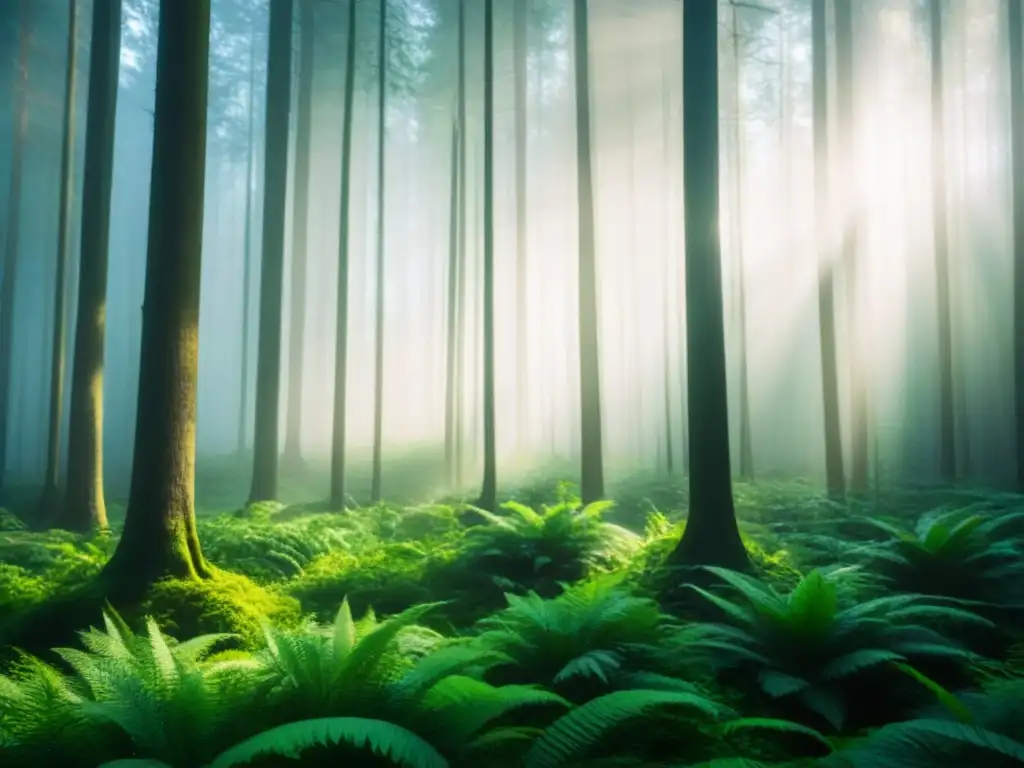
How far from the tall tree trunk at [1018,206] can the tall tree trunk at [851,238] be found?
3293mm

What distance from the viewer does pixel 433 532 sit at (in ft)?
41.9

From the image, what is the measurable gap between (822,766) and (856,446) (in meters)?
16.8

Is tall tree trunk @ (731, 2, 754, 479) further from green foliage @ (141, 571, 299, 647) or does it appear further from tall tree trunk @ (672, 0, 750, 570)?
green foliage @ (141, 571, 299, 647)

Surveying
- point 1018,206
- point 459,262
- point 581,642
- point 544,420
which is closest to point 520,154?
point 459,262

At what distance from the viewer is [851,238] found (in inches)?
702

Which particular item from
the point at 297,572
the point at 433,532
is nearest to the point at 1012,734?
the point at 297,572

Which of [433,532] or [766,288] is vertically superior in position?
[766,288]

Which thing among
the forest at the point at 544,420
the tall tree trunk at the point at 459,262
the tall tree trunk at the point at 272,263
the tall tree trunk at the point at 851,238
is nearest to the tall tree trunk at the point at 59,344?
the forest at the point at 544,420

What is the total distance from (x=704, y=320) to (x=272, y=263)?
1129cm

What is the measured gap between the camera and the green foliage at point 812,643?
4.20 metres

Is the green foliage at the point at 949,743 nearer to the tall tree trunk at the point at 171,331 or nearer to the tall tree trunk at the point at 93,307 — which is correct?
the tall tree trunk at the point at 171,331

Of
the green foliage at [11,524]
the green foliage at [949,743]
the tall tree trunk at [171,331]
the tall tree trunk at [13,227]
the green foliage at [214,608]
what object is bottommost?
the green foliage at [11,524]

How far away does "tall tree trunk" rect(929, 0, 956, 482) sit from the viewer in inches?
672

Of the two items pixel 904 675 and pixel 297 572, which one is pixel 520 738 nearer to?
pixel 904 675
